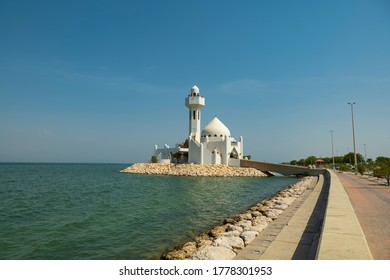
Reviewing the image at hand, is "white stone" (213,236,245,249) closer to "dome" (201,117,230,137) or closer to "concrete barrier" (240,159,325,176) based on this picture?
"concrete barrier" (240,159,325,176)

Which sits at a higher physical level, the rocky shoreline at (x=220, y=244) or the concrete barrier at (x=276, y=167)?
the concrete barrier at (x=276, y=167)

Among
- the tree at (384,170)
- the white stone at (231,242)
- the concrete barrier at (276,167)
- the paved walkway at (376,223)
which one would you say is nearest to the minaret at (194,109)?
the concrete barrier at (276,167)

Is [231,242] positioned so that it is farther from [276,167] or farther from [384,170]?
[276,167]

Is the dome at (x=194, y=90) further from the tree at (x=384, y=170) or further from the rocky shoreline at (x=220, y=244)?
the rocky shoreline at (x=220, y=244)

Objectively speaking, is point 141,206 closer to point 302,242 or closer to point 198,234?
point 198,234

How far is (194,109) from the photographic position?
5456 centimetres

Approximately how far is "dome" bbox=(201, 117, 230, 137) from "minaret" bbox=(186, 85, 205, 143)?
421 cm

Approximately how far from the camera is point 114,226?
1069cm

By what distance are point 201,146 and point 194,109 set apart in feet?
28.5

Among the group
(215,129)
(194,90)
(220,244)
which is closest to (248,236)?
(220,244)

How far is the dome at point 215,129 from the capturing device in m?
57.2

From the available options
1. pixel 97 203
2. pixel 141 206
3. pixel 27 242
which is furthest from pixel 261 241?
pixel 97 203

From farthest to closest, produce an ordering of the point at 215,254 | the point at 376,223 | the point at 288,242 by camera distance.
Answer: the point at 376,223, the point at 288,242, the point at 215,254

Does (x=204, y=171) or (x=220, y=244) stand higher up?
(x=204, y=171)
